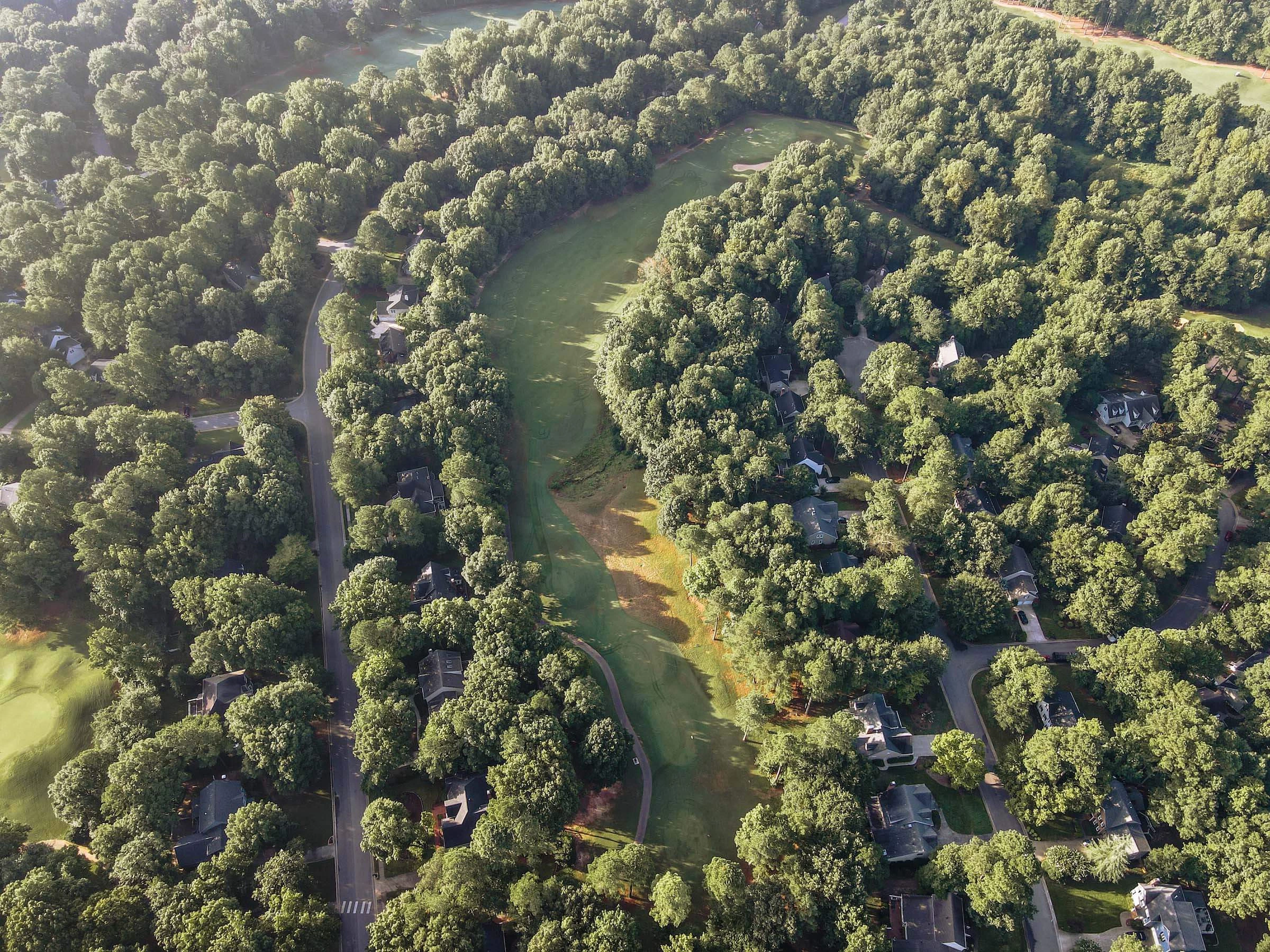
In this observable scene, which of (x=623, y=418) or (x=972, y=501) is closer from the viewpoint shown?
(x=972, y=501)

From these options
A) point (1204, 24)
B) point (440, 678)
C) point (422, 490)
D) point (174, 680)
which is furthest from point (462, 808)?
point (1204, 24)

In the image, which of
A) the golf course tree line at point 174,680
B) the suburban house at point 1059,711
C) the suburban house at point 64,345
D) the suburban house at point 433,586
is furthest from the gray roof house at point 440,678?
the suburban house at point 64,345

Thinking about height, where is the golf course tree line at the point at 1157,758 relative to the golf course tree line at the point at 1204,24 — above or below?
below

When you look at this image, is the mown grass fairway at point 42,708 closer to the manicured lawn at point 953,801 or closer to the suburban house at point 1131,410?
the manicured lawn at point 953,801

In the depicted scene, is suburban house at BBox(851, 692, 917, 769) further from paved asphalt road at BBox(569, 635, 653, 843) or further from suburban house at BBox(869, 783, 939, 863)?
paved asphalt road at BBox(569, 635, 653, 843)

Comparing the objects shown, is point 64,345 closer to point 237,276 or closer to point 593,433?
point 237,276

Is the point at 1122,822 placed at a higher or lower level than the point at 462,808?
higher
